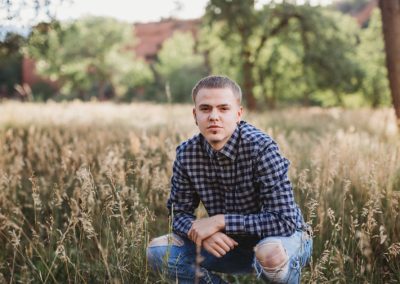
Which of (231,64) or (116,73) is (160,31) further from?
(231,64)

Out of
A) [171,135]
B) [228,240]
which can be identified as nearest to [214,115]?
[228,240]

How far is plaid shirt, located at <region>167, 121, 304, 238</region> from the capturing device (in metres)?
2.31

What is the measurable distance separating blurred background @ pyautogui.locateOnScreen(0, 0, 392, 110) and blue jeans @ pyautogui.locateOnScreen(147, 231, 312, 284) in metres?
2.78

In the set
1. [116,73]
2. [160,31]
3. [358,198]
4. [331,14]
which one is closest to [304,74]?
[331,14]

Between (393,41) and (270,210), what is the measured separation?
213 inches

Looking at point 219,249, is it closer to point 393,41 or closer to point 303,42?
point 393,41

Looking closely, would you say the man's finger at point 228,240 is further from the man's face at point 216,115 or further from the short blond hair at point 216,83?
the short blond hair at point 216,83

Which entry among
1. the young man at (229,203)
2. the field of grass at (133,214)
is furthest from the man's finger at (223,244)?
the field of grass at (133,214)

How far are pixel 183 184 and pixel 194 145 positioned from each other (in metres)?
0.24

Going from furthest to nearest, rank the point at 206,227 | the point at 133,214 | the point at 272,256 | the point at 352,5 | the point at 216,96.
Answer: the point at 352,5 < the point at 133,214 < the point at 216,96 < the point at 206,227 < the point at 272,256

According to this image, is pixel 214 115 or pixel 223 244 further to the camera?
pixel 214 115

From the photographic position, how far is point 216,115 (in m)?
2.38

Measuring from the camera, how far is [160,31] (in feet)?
190

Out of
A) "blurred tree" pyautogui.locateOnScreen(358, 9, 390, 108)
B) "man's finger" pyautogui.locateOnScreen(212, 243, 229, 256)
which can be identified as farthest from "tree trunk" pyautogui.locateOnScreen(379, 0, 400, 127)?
"blurred tree" pyautogui.locateOnScreen(358, 9, 390, 108)
